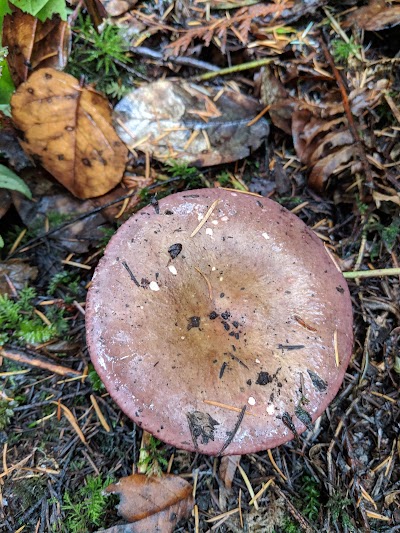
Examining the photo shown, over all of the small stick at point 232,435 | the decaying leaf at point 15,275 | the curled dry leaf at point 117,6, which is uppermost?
the curled dry leaf at point 117,6

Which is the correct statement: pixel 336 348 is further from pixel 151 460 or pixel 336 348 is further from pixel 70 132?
pixel 70 132

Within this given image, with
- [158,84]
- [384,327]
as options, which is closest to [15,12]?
[158,84]

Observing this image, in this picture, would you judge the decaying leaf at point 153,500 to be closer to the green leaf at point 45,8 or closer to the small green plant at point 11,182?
the small green plant at point 11,182

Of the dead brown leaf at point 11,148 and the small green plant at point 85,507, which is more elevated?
the dead brown leaf at point 11,148

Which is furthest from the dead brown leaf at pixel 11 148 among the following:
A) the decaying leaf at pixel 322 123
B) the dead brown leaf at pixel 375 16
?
the dead brown leaf at pixel 375 16

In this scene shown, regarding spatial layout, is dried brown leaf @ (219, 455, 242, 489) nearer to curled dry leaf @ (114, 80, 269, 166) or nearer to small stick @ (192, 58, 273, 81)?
curled dry leaf @ (114, 80, 269, 166)

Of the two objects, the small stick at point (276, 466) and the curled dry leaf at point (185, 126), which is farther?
the curled dry leaf at point (185, 126)

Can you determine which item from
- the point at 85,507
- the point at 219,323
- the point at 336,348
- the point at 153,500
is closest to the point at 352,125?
the point at 336,348
